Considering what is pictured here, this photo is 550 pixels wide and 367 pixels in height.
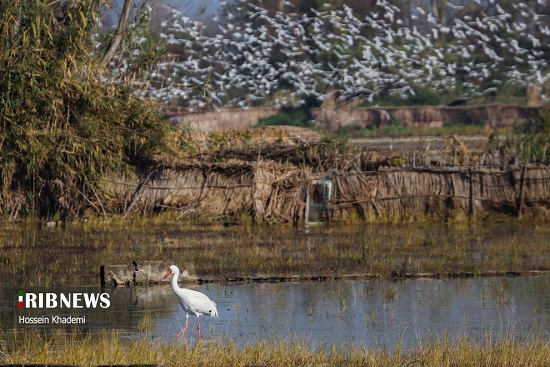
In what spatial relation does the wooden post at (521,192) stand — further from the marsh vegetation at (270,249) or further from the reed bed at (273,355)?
the reed bed at (273,355)

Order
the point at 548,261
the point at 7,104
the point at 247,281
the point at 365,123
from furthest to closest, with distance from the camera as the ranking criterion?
the point at 365,123 < the point at 7,104 < the point at 548,261 < the point at 247,281

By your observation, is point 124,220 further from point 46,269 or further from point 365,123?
point 365,123

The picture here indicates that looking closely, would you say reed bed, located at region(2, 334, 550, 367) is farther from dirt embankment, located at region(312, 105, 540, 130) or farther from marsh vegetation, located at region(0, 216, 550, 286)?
dirt embankment, located at region(312, 105, 540, 130)

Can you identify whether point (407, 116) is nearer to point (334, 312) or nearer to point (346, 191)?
point (346, 191)

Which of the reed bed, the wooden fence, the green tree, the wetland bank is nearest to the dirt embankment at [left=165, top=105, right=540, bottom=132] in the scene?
the wooden fence

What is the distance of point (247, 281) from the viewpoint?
16.2 metres

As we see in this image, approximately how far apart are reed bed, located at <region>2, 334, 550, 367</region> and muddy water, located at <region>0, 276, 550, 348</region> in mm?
790

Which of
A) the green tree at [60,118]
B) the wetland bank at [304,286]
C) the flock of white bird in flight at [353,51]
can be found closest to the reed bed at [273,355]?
the wetland bank at [304,286]

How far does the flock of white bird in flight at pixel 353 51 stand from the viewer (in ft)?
198

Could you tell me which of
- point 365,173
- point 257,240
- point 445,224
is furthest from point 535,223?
point 257,240

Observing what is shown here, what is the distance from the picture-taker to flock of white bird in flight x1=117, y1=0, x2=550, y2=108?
198 feet

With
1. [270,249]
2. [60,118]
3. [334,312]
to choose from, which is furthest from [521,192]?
[334,312]

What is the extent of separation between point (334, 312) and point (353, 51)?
2100 inches

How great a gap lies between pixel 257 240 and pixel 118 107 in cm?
573
